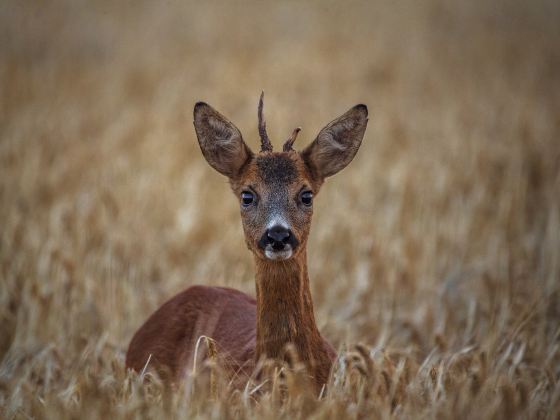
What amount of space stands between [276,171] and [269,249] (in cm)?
52

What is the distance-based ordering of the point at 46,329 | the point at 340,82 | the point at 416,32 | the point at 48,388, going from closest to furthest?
the point at 48,388 < the point at 46,329 < the point at 340,82 < the point at 416,32

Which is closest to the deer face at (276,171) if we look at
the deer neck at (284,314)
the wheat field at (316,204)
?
the deer neck at (284,314)

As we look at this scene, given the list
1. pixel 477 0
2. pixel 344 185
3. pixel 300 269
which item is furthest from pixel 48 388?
pixel 477 0

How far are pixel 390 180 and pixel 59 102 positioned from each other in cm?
471

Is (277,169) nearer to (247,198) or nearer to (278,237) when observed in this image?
(247,198)

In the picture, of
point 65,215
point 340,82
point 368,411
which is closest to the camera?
point 368,411

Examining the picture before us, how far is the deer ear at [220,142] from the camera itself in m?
4.98

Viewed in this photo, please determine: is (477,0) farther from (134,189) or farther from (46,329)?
(46,329)

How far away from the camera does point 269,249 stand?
14.8ft

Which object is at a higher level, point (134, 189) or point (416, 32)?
point (416, 32)

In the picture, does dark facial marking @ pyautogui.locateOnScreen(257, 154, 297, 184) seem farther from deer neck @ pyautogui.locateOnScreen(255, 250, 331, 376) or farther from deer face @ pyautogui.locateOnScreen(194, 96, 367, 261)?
deer neck @ pyautogui.locateOnScreen(255, 250, 331, 376)

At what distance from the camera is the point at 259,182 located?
483 centimetres

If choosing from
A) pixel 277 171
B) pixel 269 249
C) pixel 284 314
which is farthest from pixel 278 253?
pixel 277 171

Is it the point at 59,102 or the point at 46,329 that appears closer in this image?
the point at 46,329
